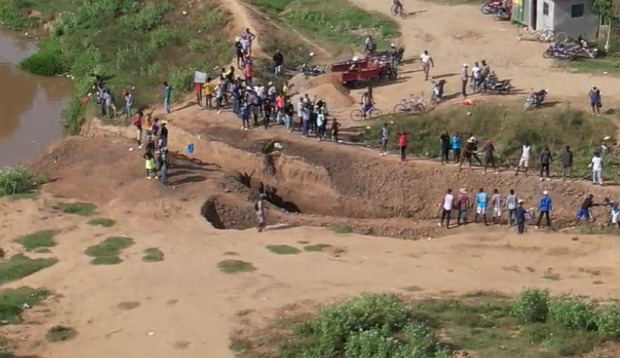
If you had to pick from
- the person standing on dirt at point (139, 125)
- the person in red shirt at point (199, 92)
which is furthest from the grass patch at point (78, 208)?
the person in red shirt at point (199, 92)

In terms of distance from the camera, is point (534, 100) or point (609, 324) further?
point (534, 100)

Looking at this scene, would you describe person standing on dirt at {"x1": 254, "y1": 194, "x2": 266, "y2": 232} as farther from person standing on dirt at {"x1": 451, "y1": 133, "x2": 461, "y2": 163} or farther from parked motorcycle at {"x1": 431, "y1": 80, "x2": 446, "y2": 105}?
parked motorcycle at {"x1": 431, "y1": 80, "x2": 446, "y2": 105}

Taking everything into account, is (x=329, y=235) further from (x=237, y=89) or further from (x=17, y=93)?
(x=17, y=93)

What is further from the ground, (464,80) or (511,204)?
(464,80)

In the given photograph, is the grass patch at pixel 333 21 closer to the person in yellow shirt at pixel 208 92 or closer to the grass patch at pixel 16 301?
the person in yellow shirt at pixel 208 92

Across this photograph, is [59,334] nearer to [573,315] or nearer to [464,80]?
[573,315]

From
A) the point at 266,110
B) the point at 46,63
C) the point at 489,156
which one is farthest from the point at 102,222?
the point at 46,63
